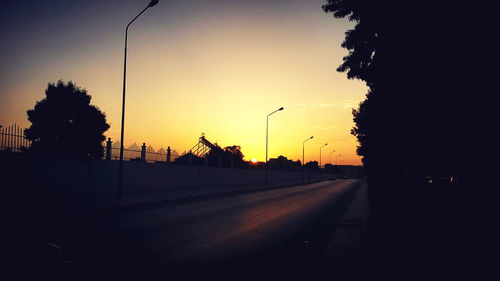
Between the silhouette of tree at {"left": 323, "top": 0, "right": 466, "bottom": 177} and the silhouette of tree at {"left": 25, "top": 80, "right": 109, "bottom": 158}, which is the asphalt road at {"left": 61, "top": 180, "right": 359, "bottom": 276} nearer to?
the silhouette of tree at {"left": 323, "top": 0, "right": 466, "bottom": 177}

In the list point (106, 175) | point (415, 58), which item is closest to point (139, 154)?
point (106, 175)

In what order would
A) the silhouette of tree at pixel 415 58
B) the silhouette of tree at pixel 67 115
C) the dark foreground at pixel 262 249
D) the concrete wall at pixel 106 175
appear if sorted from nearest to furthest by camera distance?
1. the silhouette of tree at pixel 415 58
2. the dark foreground at pixel 262 249
3. the concrete wall at pixel 106 175
4. the silhouette of tree at pixel 67 115

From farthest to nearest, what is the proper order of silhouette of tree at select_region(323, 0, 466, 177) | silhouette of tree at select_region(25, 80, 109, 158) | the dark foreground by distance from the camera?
silhouette of tree at select_region(25, 80, 109, 158)
the dark foreground
silhouette of tree at select_region(323, 0, 466, 177)

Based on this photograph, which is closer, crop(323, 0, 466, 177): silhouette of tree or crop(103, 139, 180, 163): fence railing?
crop(323, 0, 466, 177): silhouette of tree

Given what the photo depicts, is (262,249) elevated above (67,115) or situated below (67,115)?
below

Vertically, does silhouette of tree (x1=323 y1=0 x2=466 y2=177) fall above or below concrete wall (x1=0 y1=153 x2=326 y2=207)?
above

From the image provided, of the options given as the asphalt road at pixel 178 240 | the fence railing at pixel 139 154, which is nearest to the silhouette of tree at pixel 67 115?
the fence railing at pixel 139 154

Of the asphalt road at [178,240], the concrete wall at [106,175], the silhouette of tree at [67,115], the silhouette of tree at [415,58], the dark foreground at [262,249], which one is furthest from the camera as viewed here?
the silhouette of tree at [67,115]

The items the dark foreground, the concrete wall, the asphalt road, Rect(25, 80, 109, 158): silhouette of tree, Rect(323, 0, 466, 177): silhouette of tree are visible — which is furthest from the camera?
Rect(25, 80, 109, 158): silhouette of tree

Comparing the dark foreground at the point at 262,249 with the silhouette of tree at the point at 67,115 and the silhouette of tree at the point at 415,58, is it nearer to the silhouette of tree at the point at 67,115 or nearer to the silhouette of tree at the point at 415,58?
the silhouette of tree at the point at 415,58

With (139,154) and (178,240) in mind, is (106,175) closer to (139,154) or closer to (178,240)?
(139,154)

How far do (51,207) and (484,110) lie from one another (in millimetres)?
16267

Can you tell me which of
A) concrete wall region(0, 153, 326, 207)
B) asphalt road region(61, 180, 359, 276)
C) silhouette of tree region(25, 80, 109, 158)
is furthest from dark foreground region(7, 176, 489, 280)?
silhouette of tree region(25, 80, 109, 158)

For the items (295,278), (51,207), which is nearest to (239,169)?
(51,207)
